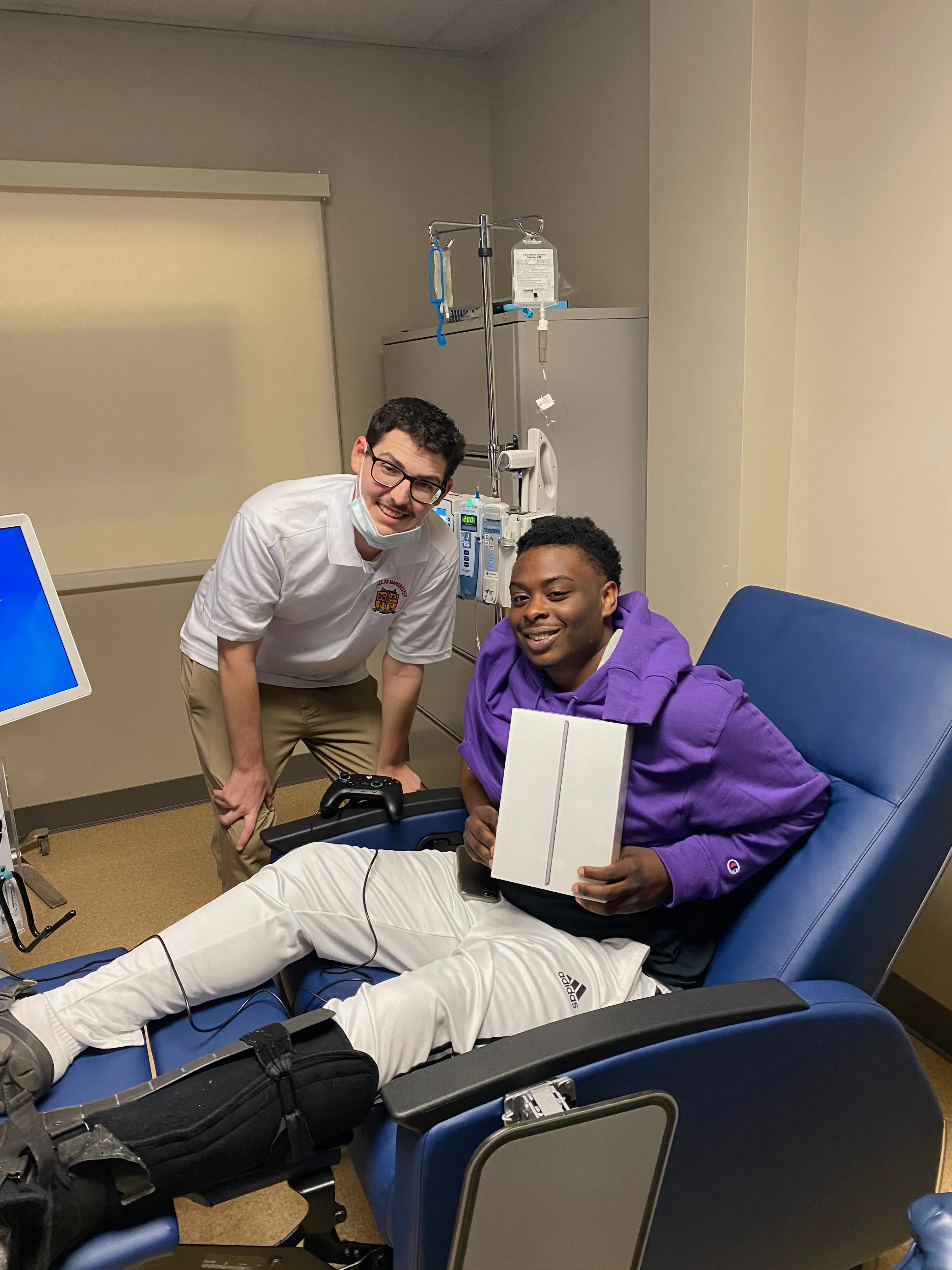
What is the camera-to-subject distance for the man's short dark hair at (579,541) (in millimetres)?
1539

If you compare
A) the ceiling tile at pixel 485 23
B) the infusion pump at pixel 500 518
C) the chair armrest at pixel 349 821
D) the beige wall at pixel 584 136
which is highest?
the ceiling tile at pixel 485 23

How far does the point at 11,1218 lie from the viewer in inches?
38.4

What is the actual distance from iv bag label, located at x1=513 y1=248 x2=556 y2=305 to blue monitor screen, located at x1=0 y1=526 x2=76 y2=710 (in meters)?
1.20

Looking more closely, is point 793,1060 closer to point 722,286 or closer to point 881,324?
point 881,324

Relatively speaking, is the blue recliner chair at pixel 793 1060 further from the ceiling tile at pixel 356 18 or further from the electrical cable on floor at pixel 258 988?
the ceiling tile at pixel 356 18

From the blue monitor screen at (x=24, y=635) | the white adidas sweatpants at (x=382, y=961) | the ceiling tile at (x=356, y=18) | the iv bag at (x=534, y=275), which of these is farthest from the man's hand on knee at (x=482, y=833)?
the ceiling tile at (x=356, y=18)

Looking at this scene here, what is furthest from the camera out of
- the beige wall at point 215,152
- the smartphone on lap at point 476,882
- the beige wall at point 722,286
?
the beige wall at point 215,152

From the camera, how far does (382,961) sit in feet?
5.12

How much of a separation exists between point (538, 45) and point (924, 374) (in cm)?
183

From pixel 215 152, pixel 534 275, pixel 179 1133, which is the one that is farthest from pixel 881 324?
pixel 215 152

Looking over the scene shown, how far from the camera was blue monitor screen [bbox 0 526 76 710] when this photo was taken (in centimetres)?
165

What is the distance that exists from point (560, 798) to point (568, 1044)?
16.0 inches

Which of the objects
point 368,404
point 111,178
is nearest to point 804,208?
point 368,404

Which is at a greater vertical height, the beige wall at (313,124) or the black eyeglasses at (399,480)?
the beige wall at (313,124)
